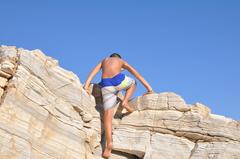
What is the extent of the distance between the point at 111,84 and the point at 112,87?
13 centimetres

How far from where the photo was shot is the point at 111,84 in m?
17.8

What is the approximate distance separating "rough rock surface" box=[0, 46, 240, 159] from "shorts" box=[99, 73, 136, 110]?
26.1 inches

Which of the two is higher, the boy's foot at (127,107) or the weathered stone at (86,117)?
the boy's foot at (127,107)

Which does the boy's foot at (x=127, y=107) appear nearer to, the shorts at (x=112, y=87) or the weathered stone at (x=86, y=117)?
the shorts at (x=112, y=87)

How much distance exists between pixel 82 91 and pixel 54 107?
5.17 ft

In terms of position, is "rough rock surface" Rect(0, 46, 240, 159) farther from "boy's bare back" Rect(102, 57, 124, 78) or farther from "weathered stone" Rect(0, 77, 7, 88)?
"boy's bare back" Rect(102, 57, 124, 78)

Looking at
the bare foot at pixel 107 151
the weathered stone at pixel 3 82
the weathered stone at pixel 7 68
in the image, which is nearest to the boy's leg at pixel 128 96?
the bare foot at pixel 107 151

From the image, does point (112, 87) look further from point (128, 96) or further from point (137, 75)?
point (137, 75)

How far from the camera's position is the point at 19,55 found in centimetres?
1639

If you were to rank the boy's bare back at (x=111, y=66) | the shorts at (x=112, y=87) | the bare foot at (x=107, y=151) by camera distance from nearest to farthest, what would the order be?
the bare foot at (x=107, y=151) < the shorts at (x=112, y=87) < the boy's bare back at (x=111, y=66)

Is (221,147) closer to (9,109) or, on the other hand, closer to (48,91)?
(48,91)

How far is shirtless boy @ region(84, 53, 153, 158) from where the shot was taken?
57.0ft

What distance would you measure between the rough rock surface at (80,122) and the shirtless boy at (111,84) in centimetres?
49

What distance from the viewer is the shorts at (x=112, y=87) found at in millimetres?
17656
